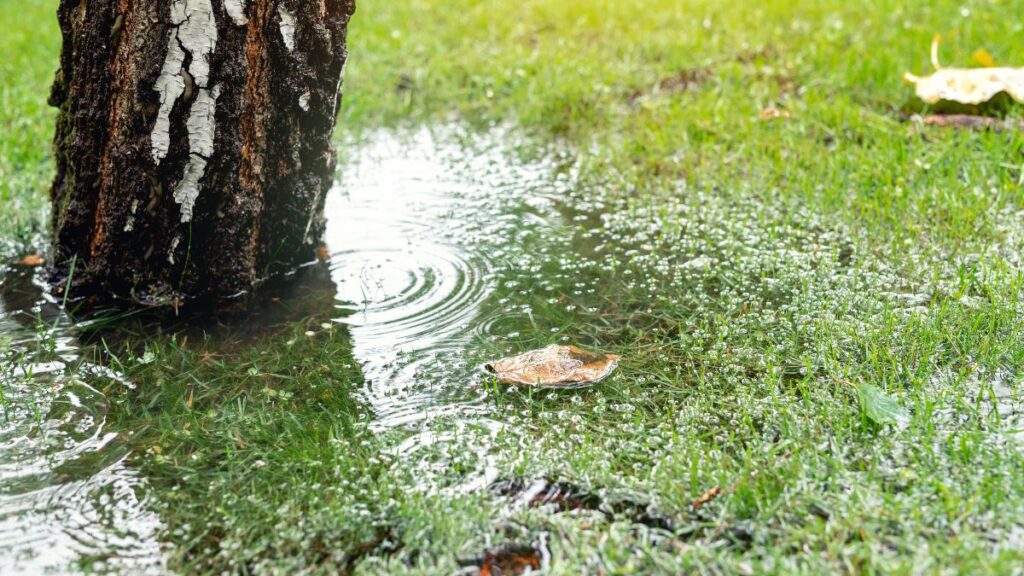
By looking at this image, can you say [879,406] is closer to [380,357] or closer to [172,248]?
[380,357]

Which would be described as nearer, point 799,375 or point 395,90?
point 799,375

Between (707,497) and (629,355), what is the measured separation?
2.13 ft

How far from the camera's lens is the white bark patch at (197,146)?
8.50 feet

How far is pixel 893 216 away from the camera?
320cm

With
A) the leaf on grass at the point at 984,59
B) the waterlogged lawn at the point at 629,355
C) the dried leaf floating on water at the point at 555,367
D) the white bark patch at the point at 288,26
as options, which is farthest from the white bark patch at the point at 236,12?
the leaf on grass at the point at 984,59

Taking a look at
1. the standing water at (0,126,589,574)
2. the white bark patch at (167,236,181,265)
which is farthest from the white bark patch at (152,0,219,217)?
the standing water at (0,126,589,574)

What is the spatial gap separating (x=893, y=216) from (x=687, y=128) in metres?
1.24

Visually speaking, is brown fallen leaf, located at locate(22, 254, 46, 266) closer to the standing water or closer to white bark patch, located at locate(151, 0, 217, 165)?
the standing water

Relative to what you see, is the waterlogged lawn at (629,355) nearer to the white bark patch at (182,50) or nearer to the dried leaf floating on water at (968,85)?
the dried leaf floating on water at (968,85)

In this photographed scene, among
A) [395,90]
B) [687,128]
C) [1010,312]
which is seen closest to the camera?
[1010,312]

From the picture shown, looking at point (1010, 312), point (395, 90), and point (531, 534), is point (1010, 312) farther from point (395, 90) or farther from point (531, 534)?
point (395, 90)

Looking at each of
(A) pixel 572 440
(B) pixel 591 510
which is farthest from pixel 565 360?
(B) pixel 591 510

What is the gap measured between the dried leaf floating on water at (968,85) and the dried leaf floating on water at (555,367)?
2558 millimetres

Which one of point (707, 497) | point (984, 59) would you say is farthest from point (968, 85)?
point (707, 497)
